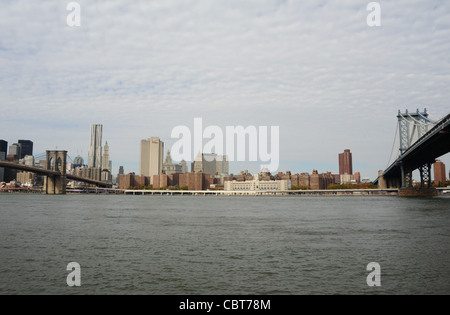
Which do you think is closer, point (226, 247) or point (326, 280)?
point (326, 280)

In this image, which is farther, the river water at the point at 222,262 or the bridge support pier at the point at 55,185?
the bridge support pier at the point at 55,185

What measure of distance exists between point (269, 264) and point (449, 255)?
326 inches

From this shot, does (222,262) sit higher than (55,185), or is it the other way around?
(55,185)

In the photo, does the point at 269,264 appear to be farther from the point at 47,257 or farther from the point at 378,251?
the point at 47,257

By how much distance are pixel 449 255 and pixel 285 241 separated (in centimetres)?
787

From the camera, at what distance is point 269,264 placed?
15125 mm

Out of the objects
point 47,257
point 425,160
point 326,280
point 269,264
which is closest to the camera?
point 326,280

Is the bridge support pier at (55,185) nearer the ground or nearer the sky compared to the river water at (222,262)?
nearer the sky

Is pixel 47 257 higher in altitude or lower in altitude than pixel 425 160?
lower

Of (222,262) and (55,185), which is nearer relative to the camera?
(222,262)

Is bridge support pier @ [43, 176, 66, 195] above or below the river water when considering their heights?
above

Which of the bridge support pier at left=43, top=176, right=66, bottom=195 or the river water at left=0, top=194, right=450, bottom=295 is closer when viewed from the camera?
the river water at left=0, top=194, right=450, bottom=295
